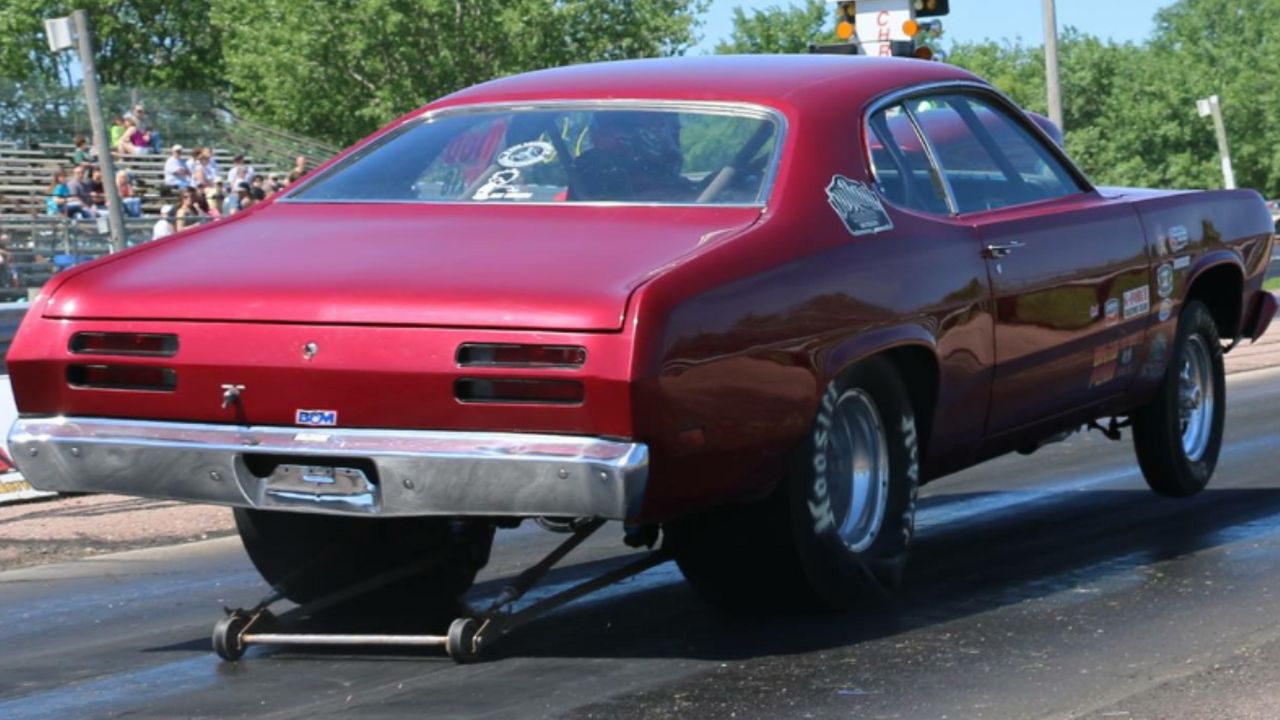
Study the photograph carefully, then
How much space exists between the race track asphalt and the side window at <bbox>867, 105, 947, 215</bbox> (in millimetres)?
1149

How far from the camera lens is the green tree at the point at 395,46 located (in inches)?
2242

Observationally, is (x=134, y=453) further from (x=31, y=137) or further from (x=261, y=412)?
(x=31, y=137)

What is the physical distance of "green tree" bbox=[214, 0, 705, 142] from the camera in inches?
2242

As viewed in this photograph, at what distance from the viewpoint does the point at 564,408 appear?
4.87m

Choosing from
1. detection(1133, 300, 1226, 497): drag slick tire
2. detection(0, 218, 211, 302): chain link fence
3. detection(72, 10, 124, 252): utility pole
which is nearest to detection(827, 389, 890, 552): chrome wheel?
detection(1133, 300, 1226, 497): drag slick tire

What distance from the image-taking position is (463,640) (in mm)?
5328

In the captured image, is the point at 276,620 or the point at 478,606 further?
the point at 478,606

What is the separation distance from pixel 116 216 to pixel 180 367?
13.0 metres

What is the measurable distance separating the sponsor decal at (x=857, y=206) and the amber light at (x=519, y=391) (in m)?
1.22

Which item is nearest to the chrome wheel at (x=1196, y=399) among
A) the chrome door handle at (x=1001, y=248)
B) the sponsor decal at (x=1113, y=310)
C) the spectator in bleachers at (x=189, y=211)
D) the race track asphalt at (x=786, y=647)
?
the race track asphalt at (x=786, y=647)

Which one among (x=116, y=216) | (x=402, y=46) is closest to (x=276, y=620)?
(x=116, y=216)

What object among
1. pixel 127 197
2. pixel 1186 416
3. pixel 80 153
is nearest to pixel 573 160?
pixel 1186 416

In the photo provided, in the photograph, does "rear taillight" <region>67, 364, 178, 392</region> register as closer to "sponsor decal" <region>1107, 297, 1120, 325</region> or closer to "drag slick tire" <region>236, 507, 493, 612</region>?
"drag slick tire" <region>236, 507, 493, 612</region>

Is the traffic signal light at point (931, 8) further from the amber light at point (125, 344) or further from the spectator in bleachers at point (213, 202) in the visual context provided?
the amber light at point (125, 344)
